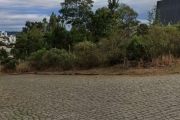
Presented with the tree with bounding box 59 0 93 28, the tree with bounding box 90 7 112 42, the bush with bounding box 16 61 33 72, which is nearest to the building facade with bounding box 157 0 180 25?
the tree with bounding box 59 0 93 28

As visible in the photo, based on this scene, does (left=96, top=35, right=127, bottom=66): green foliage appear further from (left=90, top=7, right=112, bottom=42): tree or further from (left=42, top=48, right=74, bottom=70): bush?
(left=90, top=7, right=112, bottom=42): tree

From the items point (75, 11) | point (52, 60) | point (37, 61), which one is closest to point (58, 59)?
point (52, 60)

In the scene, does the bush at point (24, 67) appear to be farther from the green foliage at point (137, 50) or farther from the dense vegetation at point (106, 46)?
the green foliage at point (137, 50)

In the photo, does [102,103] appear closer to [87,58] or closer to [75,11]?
[87,58]

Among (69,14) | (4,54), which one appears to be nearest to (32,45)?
(69,14)

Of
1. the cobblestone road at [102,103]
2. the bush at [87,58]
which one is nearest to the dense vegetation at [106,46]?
the bush at [87,58]

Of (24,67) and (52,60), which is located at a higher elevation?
(52,60)

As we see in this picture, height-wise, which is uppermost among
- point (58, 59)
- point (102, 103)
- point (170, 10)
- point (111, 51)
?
point (170, 10)

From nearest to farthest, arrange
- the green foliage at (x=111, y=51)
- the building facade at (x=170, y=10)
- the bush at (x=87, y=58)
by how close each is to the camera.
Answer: the green foliage at (x=111, y=51) → the bush at (x=87, y=58) → the building facade at (x=170, y=10)

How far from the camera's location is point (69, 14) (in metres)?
44.8

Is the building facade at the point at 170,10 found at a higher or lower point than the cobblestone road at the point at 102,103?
higher

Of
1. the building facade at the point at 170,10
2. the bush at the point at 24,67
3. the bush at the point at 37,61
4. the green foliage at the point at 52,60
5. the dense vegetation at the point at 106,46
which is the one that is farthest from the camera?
the building facade at the point at 170,10

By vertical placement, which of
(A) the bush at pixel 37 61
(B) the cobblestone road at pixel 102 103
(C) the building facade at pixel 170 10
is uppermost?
(C) the building facade at pixel 170 10

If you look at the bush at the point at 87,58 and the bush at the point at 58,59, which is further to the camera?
the bush at the point at 58,59
